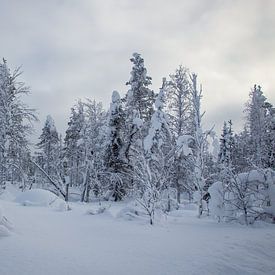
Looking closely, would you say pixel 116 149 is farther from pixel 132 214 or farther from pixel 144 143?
pixel 132 214

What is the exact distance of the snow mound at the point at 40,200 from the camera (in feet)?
64.5

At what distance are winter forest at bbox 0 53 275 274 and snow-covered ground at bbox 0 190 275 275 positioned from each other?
14.8 inches

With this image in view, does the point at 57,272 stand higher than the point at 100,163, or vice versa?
the point at 100,163

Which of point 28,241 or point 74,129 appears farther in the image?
point 74,129

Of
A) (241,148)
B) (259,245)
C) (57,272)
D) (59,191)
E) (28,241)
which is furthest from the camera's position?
(241,148)

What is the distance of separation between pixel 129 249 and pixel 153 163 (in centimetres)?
1493

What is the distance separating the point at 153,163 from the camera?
2395cm

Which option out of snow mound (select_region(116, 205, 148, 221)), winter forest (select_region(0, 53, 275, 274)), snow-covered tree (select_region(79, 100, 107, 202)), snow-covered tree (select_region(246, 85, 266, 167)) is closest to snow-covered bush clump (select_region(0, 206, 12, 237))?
winter forest (select_region(0, 53, 275, 274))

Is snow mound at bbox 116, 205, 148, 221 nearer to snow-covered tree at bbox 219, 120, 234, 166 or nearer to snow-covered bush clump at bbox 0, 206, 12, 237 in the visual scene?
snow-covered bush clump at bbox 0, 206, 12, 237

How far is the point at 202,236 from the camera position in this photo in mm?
11891

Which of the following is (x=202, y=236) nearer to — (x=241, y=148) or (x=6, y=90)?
(x=6, y=90)

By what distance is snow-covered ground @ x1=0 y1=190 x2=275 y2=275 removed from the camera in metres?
7.07

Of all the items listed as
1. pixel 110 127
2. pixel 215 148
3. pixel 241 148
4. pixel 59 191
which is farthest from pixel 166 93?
pixel 241 148

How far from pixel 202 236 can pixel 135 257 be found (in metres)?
4.38
